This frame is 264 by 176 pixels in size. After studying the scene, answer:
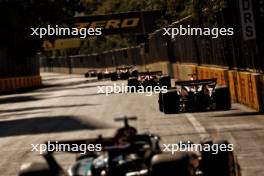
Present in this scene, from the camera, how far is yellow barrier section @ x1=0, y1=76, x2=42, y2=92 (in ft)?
218

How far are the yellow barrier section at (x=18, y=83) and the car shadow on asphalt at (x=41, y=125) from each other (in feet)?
125

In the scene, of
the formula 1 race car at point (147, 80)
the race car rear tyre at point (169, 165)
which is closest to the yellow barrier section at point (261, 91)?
the race car rear tyre at point (169, 165)

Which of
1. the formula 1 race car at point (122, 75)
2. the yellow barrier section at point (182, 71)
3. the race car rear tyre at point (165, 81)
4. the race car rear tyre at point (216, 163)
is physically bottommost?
the race car rear tyre at point (216, 163)

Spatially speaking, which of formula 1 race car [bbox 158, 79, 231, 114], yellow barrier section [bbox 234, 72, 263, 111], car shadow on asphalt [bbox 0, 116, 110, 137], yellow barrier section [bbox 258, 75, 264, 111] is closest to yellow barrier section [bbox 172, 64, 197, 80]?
car shadow on asphalt [bbox 0, 116, 110, 137]

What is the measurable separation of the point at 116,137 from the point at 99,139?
0.73ft

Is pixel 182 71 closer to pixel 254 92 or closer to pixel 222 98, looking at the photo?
pixel 222 98

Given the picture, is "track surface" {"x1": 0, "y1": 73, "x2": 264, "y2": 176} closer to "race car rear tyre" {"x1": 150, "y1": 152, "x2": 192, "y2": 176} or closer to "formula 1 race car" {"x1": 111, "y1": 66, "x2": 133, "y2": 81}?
"race car rear tyre" {"x1": 150, "y1": 152, "x2": 192, "y2": 176}

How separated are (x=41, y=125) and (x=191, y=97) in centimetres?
478

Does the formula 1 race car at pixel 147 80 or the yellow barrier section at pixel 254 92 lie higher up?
the formula 1 race car at pixel 147 80

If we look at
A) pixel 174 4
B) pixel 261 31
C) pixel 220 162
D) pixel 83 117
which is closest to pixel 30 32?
pixel 174 4

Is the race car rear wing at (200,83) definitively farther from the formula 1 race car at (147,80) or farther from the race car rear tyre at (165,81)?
the formula 1 race car at (147,80)

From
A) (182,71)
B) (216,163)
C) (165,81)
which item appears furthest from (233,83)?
(182,71)

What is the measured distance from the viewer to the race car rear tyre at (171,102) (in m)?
22.7

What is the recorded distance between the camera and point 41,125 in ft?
79.5
